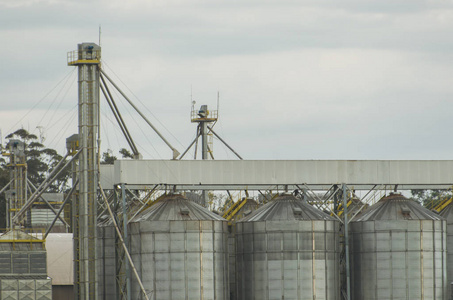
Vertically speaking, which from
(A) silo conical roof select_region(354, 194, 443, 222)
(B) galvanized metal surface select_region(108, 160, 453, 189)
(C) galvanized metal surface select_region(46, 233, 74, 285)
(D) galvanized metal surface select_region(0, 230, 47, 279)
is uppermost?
(B) galvanized metal surface select_region(108, 160, 453, 189)

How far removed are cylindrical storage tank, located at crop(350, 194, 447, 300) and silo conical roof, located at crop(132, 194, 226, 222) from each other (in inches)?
428

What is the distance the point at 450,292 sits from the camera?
64938 mm

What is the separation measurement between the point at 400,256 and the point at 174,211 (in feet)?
52.7

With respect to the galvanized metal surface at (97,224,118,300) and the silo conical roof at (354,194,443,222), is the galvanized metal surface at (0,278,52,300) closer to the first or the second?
the galvanized metal surface at (97,224,118,300)

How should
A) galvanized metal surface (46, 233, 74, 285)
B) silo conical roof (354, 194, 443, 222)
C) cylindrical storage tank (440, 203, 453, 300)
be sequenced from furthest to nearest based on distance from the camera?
galvanized metal surface (46, 233, 74, 285) → cylindrical storage tank (440, 203, 453, 300) → silo conical roof (354, 194, 443, 222)

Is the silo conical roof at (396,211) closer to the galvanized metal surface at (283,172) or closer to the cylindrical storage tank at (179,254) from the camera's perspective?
the galvanized metal surface at (283,172)

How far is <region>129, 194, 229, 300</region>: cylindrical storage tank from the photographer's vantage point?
59.8m

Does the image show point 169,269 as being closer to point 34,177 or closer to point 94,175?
point 94,175

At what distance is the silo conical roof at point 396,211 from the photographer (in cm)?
6456

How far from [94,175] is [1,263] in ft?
28.6

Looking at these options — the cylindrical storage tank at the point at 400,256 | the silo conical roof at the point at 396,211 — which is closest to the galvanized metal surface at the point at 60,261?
the cylindrical storage tank at the point at 400,256

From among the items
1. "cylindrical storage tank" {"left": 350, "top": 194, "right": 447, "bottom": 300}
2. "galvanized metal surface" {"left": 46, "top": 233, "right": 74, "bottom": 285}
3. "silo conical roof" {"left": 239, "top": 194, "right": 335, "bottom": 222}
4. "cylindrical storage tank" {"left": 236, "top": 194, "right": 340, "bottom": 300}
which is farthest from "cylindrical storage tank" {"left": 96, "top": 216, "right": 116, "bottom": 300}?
"galvanized metal surface" {"left": 46, "top": 233, "right": 74, "bottom": 285}

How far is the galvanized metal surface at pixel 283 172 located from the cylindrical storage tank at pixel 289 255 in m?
2.61

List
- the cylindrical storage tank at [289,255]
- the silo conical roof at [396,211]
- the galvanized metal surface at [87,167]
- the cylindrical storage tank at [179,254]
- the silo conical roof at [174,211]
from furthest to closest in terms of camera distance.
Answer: the silo conical roof at [396,211]
the galvanized metal surface at [87,167]
the cylindrical storage tank at [289,255]
the silo conical roof at [174,211]
the cylindrical storage tank at [179,254]
